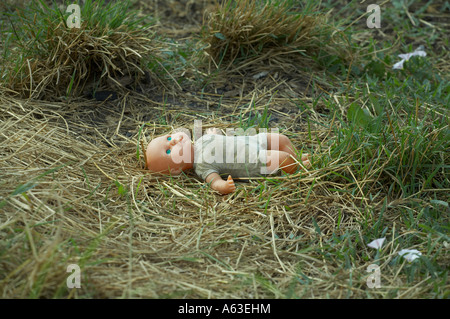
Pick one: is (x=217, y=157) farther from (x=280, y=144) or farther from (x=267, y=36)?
(x=267, y=36)

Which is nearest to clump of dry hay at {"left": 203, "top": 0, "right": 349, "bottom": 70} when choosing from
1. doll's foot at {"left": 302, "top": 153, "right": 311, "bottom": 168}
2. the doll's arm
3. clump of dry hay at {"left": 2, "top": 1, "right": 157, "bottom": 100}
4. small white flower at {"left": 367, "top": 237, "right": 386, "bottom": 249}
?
clump of dry hay at {"left": 2, "top": 1, "right": 157, "bottom": 100}

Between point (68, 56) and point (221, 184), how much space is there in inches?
47.9

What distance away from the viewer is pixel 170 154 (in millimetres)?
2518

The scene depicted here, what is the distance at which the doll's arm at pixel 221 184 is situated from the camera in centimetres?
240

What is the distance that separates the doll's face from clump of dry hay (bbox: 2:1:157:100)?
2.38 feet

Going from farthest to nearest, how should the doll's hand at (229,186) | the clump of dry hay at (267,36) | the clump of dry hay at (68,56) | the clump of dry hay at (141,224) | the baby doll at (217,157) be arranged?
the clump of dry hay at (267,36), the clump of dry hay at (68,56), the baby doll at (217,157), the doll's hand at (229,186), the clump of dry hay at (141,224)

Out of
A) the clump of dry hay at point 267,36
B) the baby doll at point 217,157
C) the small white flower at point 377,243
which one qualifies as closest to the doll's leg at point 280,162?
the baby doll at point 217,157

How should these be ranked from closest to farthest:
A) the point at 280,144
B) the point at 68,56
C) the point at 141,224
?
1. the point at 141,224
2. the point at 280,144
3. the point at 68,56

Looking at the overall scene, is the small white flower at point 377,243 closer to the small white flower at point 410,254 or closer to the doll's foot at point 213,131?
the small white flower at point 410,254

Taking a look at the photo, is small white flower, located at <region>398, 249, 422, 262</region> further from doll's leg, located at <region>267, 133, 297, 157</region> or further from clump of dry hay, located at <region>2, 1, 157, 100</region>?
clump of dry hay, located at <region>2, 1, 157, 100</region>

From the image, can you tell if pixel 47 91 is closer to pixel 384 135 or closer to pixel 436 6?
pixel 384 135

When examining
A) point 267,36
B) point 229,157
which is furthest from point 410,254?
point 267,36
